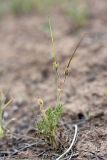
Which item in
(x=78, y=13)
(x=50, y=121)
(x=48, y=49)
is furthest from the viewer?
(x=78, y=13)

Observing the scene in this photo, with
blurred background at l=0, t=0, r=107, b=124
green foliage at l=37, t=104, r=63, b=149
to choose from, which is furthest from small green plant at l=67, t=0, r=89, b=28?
green foliage at l=37, t=104, r=63, b=149

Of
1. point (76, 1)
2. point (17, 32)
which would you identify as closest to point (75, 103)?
point (17, 32)

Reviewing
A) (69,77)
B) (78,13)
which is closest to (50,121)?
(69,77)

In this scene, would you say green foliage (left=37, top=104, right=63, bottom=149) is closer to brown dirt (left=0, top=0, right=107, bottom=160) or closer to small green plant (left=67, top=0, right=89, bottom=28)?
brown dirt (left=0, top=0, right=107, bottom=160)

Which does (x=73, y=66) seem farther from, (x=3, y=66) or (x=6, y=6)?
(x=6, y=6)

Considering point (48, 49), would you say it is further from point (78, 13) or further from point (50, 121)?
point (50, 121)

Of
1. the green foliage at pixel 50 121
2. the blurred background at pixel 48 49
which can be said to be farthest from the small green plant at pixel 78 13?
the green foliage at pixel 50 121
